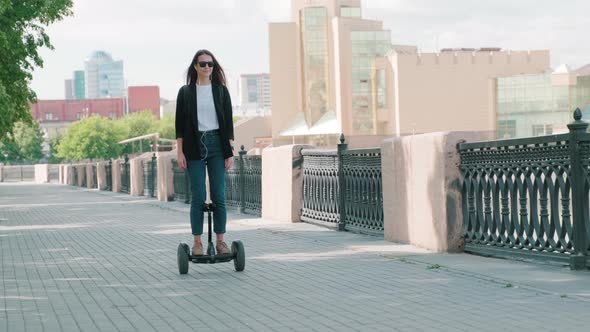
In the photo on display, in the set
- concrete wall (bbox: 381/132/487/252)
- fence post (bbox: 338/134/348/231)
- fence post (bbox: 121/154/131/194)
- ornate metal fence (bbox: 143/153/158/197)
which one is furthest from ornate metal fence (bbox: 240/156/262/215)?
fence post (bbox: 121/154/131/194)

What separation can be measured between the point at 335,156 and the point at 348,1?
101 meters

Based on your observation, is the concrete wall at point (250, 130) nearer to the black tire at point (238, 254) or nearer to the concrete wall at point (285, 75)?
the concrete wall at point (285, 75)

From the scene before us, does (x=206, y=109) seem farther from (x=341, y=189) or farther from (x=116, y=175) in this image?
(x=116, y=175)

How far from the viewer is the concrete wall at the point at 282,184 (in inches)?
703

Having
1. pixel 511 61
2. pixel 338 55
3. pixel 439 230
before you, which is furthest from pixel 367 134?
pixel 439 230

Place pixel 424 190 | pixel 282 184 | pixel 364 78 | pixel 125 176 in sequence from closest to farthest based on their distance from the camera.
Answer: pixel 424 190 < pixel 282 184 < pixel 125 176 < pixel 364 78

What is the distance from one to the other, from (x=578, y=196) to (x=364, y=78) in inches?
3966

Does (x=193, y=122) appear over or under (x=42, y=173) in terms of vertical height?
over

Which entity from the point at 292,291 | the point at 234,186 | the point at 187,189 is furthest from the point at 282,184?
the point at 187,189

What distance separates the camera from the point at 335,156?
15953 mm

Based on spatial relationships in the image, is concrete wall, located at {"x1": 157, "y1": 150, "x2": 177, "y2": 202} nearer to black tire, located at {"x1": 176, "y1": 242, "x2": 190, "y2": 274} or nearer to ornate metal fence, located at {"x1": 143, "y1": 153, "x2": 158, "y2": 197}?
ornate metal fence, located at {"x1": 143, "y1": 153, "x2": 158, "y2": 197}

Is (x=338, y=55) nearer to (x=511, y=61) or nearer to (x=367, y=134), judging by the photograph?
(x=367, y=134)

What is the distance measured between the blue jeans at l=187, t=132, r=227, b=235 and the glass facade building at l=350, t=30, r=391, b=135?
99317mm

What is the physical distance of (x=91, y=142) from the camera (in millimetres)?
133875
